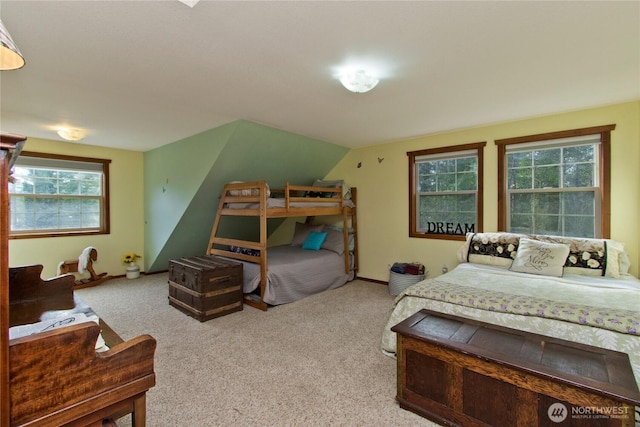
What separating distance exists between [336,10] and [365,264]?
3901 millimetres

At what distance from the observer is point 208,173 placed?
3.84 metres

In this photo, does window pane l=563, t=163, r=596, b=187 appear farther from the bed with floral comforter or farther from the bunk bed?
the bunk bed

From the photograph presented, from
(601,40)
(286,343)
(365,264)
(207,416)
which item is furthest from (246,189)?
(601,40)

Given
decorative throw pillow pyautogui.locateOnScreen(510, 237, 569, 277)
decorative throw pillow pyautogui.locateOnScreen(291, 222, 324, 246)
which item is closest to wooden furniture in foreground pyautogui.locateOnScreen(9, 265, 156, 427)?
decorative throw pillow pyautogui.locateOnScreen(510, 237, 569, 277)

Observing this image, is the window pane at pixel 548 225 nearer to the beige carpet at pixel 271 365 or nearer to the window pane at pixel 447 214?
the window pane at pixel 447 214

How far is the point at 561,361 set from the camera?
145cm

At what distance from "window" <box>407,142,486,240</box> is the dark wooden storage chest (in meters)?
2.53

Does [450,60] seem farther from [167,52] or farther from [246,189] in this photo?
[246,189]

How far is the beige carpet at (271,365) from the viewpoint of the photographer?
179 cm

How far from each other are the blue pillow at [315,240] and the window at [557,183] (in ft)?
8.07

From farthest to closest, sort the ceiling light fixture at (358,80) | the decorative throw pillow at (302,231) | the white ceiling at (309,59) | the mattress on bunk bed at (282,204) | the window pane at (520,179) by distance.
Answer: the decorative throw pillow at (302,231)
the mattress on bunk bed at (282,204)
the window pane at (520,179)
the ceiling light fixture at (358,80)
the white ceiling at (309,59)

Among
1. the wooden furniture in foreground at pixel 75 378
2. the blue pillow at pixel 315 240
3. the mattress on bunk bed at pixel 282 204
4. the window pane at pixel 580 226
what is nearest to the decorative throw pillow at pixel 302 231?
Result: the blue pillow at pixel 315 240

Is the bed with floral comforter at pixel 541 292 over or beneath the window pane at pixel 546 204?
beneath

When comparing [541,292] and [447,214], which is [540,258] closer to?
[541,292]
